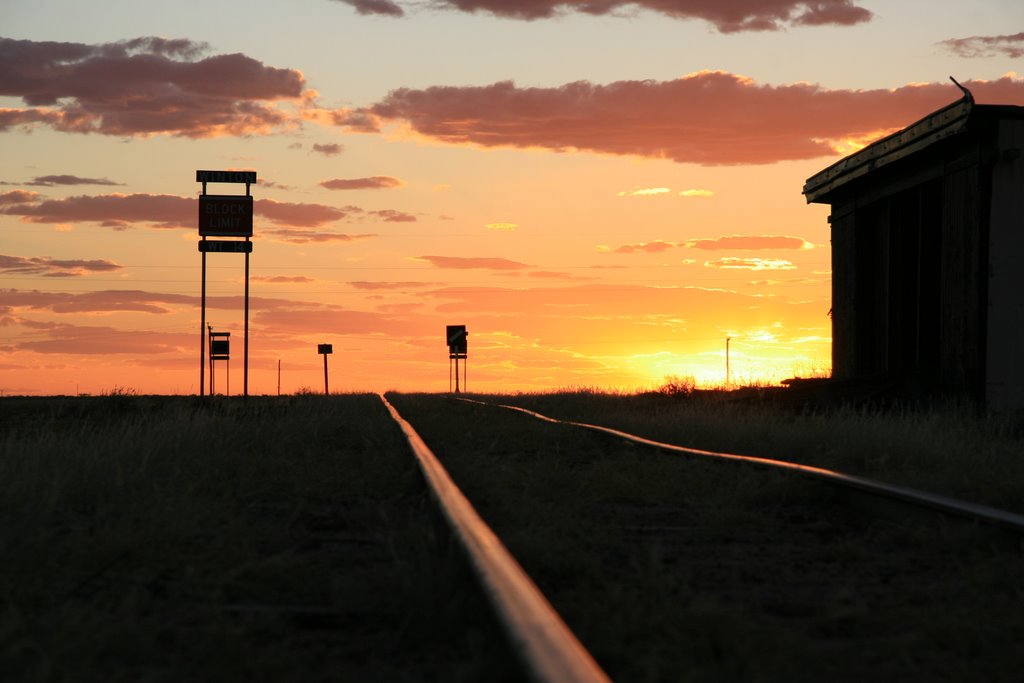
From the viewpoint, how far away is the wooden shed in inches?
770

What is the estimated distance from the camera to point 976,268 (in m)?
19.9

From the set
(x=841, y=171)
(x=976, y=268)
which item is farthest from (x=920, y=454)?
(x=841, y=171)

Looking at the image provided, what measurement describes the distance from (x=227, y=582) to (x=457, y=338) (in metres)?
54.5

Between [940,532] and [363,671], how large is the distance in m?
3.95

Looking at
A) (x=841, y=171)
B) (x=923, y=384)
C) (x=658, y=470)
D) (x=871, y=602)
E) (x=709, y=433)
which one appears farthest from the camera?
(x=841, y=171)

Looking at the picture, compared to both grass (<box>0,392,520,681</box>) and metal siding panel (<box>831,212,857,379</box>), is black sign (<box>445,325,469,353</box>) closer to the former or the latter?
metal siding panel (<box>831,212,857,379</box>)

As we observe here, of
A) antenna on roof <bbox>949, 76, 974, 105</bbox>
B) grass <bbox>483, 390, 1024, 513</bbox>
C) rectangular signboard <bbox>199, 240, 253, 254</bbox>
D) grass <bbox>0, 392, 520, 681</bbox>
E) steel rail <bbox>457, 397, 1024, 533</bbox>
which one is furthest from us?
rectangular signboard <bbox>199, 240, 253, 254</bbox>

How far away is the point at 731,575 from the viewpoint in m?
5.16

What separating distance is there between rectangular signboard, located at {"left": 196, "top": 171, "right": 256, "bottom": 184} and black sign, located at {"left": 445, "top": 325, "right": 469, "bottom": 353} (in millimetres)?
22972

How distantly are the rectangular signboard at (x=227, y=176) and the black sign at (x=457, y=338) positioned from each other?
22972 millimetres

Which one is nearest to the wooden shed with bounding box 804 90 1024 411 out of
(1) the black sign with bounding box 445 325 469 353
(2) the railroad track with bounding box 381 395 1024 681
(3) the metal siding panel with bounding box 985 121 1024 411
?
(3) the metal siding panel with bounding box 985 121 1024 411

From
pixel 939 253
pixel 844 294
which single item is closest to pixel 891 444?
pixel 939 253

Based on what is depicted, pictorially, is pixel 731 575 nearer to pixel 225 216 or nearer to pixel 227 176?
pixel 225 216

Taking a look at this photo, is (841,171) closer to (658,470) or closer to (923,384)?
(923,384)
